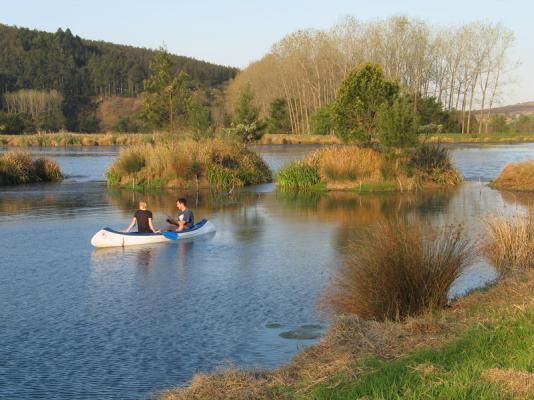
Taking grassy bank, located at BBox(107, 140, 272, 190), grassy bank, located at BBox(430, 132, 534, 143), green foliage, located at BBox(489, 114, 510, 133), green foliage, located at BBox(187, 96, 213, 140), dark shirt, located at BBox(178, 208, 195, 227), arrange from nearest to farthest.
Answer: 1. dark shirt, located at BBox(178, 208, 195, 227)
2. grassy bank, located at BBox(107, 140, 272, 190)
3. green foliage, located at BBox(187, 96, 213, 140)
4. grassy bank, located at BBox(430, 132, 534, 143)
5. green foliage, located at BBox(489, 114, 510, 133)

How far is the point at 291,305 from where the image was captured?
40.8ft

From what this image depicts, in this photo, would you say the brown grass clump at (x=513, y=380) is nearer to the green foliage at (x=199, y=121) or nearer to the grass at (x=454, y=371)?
the grass at (x=454, y=371)

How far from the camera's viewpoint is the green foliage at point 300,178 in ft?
115

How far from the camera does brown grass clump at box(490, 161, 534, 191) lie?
33.0m

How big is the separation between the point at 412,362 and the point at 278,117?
10474cm

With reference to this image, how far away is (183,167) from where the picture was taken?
36750mm

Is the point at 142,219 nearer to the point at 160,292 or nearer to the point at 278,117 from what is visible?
the point at 160,292

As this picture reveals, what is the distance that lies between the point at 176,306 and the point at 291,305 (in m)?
1.91

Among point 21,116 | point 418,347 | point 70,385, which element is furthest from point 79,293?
point 21,116

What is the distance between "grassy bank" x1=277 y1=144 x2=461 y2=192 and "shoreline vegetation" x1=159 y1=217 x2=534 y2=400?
69.0 ft

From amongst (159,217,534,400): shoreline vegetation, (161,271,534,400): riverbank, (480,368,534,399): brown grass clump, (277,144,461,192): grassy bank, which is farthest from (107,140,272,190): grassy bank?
(480,368,534,399): brown grass clump

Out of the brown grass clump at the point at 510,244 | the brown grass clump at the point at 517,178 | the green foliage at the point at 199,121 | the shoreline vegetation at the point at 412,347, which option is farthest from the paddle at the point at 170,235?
the green foliage at the point at 199,121

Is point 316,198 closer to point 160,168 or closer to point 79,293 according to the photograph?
point 160,168

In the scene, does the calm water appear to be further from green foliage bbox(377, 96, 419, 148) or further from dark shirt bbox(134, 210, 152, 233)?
green foliage bbox(377, 96, 419, 148)
